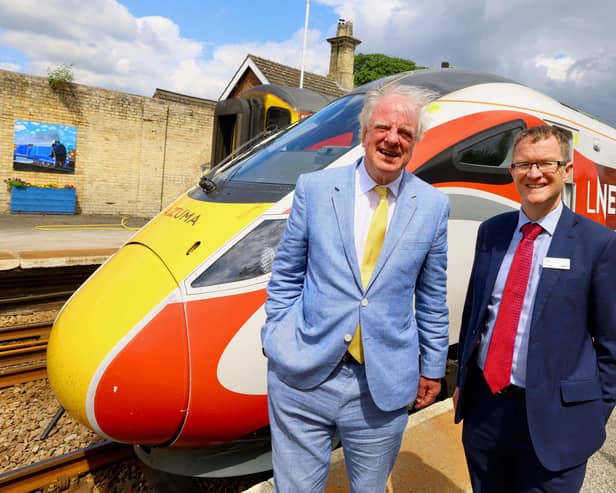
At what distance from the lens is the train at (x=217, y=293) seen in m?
2.46

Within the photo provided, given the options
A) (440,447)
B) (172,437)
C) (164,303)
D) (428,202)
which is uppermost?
(428,202)

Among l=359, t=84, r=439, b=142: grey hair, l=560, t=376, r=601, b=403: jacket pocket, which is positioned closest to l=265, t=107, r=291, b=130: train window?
l=359, t=84, r=439, b=142: grey hair

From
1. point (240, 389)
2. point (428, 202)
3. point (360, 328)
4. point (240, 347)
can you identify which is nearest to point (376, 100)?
point (428, 202)

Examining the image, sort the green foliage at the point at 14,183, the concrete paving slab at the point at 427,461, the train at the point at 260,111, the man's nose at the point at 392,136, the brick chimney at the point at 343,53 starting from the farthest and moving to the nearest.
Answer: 1. the brick chimney at the point at 343,53
2. the green foliage at the point at 14,183
3. the train at the point at 260,111
4. the concrete paving slab at the point at 427,461
5. the man's nose at the point at 392,136

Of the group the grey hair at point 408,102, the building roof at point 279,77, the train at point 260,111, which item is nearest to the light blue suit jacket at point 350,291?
the grey hair at point 408,102

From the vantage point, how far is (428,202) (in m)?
1.83

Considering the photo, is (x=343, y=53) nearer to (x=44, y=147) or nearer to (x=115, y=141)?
(x=115, y=141)

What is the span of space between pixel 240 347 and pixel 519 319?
1.38 metres

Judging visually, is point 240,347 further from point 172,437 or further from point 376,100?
point 376,100

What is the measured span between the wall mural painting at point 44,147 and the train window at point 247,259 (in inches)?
546

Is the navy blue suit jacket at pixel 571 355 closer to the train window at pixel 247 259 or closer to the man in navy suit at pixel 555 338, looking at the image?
the man in navy suit at pixel 555 338

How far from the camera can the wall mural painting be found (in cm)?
1388

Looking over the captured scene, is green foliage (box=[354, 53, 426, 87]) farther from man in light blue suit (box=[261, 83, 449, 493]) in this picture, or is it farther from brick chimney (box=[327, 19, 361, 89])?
man in light blue suit (box=[261, 83, 449, 493])

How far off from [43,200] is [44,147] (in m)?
1.56
